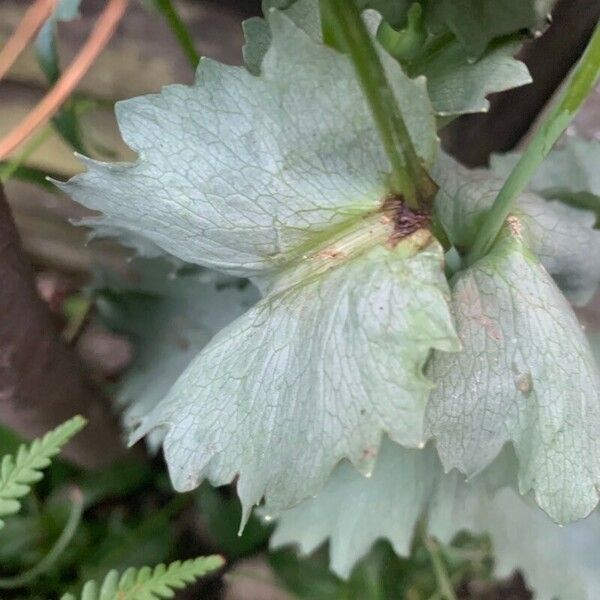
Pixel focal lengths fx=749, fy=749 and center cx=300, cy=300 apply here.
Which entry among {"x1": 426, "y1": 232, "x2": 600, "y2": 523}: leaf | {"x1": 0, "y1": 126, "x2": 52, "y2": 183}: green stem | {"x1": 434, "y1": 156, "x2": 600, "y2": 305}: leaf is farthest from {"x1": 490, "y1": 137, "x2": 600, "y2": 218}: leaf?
{"x1": 0, "y1": 126, "x2": 52, "y2": 183}: green stem

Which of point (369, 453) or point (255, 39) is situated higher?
point (255, 39)

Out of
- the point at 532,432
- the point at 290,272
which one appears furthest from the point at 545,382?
the point at 290,272

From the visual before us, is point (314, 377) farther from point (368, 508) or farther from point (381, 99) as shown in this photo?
point (368, 508)

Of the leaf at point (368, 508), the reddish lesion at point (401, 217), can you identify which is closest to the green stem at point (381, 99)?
the reddish lesion at point (401, 217)

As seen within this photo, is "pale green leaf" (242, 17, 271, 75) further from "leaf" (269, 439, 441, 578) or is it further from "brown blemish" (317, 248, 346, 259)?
"leaf" (269, 439, 441, 578)

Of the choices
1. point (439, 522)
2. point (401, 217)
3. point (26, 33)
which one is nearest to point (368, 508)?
point (439, 522)

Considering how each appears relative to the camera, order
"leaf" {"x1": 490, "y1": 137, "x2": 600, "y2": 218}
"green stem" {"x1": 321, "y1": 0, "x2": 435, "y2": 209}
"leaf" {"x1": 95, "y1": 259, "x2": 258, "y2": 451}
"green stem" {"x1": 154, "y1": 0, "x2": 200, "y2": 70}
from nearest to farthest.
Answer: "green stem" {"x1": 321, "y1": 0, "x2": 435, "y2": 209} → "green stem" {"x1": 154, "y1": 0, "x2": 200, "y2": 70} → "leaf" {"x1": 490, "y1": 137, "x2": 600, "y2": 218} → "leaf" {"x1": 95, "y1": 259, "x2": 258, "y2": 451}

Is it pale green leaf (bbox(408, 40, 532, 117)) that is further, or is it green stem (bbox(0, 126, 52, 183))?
green stem (bbox(0, 126, 52, 183))
